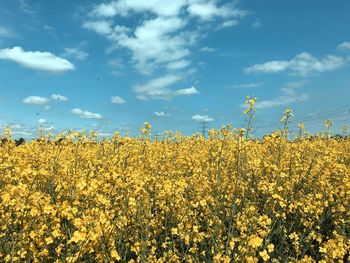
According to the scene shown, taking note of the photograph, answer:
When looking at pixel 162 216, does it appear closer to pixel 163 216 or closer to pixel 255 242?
pixel 163 216

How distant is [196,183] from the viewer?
618 cm

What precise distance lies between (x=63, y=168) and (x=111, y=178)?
83.5 inches

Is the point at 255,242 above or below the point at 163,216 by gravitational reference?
below

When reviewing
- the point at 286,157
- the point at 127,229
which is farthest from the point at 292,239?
the point at 286,157

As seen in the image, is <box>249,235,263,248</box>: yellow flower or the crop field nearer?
<box>249,235,263,248</box>: yellow flower

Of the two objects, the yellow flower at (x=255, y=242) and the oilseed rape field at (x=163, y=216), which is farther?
the oilseed rape field at (x=163, y=216)

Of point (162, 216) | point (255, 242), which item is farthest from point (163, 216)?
point (255, 242)

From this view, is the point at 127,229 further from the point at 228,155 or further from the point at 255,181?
the point at 228,155

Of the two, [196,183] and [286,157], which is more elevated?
[286,157]

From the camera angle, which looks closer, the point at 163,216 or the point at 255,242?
the point at 255,242

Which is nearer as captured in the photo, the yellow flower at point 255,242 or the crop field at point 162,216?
the yellow flower at point 255,242

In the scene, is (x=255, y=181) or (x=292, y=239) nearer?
(x=292, y=239)

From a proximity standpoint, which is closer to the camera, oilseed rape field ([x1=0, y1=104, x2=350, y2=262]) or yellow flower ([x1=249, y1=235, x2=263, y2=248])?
yellow flower ([x1=249, y1=235, x2=263, y2=248])

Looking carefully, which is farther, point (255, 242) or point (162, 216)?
point (162, 216)
